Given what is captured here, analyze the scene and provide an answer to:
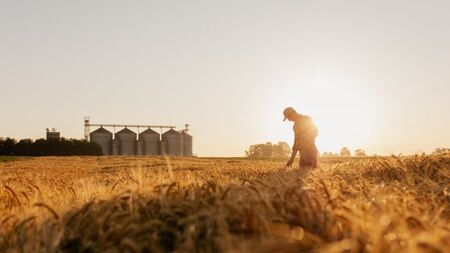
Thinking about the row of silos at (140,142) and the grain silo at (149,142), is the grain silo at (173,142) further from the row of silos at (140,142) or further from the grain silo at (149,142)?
the grain silo at (149,142)

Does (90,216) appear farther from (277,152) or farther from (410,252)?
(277,152)

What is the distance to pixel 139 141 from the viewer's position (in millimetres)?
115125

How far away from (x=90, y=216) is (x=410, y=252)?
7.18ft

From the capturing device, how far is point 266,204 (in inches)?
135

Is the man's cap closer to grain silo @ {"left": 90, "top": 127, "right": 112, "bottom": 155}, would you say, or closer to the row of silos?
the row of silos

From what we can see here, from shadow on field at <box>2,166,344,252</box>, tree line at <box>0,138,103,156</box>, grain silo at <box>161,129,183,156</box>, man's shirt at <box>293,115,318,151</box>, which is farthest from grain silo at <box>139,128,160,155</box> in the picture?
shadow on field at <box>2,166,344,252</box>

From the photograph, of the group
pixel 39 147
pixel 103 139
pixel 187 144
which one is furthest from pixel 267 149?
pixel 39 147

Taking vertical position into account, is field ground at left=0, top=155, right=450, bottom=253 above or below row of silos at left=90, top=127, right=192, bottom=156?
below

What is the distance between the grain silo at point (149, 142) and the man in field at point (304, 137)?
101 meters

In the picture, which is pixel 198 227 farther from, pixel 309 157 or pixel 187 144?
pixel 187 144

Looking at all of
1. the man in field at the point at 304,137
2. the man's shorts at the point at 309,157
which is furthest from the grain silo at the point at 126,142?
the man in field at the point at 304,137

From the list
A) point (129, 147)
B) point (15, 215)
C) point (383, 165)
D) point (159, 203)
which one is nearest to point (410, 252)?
point (159, 203)

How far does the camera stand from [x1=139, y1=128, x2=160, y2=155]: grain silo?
115062mm

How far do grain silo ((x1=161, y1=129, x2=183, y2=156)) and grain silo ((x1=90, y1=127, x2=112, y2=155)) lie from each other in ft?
38.6
